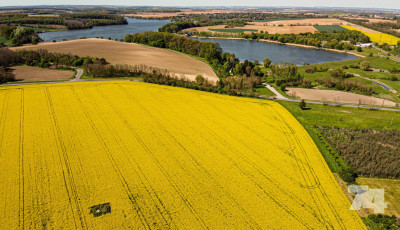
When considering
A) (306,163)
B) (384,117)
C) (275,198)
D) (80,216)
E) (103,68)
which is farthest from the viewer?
(103,68)

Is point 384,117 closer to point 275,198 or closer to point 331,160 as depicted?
point 331,160

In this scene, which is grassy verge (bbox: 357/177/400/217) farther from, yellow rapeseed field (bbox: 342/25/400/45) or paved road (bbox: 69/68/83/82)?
yellow rapeseed field (bbox: 342/25/400/45)

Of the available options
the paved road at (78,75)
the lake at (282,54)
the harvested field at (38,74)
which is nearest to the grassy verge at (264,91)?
the lake at (282,54)

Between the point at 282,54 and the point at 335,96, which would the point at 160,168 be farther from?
the point at 282,54

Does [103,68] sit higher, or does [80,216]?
[103,68]

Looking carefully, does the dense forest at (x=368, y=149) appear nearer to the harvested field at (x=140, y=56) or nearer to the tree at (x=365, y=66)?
the harvested field at (x=140, y=56)

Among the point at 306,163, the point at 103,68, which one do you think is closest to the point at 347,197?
the point at 306,163
